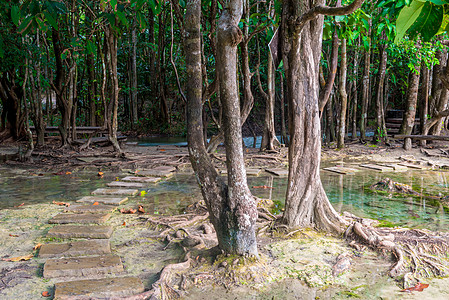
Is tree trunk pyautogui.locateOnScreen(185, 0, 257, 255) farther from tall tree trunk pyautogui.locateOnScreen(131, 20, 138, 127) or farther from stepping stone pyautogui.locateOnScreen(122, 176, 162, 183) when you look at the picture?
tall tree trunk pyautogui.locateOnScreen(131, 20, 138, 127)

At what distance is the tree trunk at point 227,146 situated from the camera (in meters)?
2.95

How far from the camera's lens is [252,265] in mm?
2963

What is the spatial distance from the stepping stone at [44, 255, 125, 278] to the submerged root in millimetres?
2276

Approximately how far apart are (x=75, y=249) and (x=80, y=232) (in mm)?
486

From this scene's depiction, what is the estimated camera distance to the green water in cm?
481

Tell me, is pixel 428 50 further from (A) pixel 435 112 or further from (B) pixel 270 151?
(B) pixel 270 151

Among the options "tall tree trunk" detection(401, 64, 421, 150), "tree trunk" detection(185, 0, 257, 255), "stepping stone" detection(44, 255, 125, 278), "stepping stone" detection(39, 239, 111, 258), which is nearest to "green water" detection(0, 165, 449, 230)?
"stepping stone" detection(39, 239, 111, 258)

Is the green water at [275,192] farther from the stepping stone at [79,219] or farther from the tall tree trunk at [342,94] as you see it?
the tall tree trunk at [342,94]

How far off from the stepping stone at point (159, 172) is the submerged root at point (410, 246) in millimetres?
4643

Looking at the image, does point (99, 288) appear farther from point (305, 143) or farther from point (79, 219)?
point (305, 143)

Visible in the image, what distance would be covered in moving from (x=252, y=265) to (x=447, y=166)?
24.6 feet

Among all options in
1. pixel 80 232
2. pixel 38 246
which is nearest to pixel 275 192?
pixel 80 232

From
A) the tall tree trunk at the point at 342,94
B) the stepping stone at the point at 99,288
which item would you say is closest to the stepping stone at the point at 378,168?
the tall tree trunk at the point at 342,94

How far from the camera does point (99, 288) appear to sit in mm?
2662
